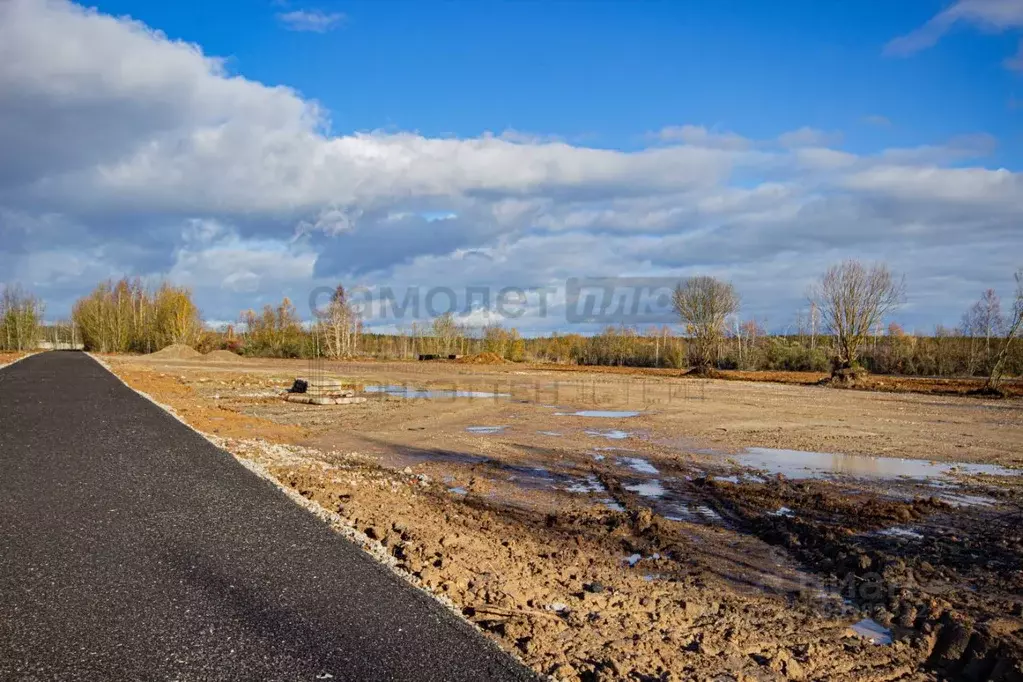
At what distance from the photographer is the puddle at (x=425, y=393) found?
2416cm

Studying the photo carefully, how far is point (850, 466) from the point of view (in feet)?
36.3

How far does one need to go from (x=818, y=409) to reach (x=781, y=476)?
1211cm

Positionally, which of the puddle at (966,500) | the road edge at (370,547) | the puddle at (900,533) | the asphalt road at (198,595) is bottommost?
the puddle at (966,500)

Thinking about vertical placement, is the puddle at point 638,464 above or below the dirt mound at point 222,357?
below

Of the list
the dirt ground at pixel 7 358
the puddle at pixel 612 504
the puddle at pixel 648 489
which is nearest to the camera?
the puddle at pixel 612 504

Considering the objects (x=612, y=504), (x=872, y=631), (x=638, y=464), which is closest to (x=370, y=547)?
(x=612, y=504)

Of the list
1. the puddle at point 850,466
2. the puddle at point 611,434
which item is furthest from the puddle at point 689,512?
the puddle at point 611,434

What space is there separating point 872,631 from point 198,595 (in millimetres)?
4538

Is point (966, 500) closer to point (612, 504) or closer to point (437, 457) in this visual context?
point (612, 504)

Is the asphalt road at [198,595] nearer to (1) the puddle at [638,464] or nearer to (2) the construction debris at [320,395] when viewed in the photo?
(1) the puddle at [638,464]

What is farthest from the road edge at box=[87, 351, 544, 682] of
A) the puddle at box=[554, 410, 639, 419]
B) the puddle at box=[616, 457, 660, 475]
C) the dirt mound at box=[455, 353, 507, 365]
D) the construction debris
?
the dirt mound at box=[455, 353, 507, 365]

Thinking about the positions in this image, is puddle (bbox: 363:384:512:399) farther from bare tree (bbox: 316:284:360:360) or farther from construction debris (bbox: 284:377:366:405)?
bare tree (bbox: 316:284:360:360)

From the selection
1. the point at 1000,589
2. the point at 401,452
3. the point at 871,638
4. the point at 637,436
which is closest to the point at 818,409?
the point at 637,436

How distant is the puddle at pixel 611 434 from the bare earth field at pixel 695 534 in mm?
44
